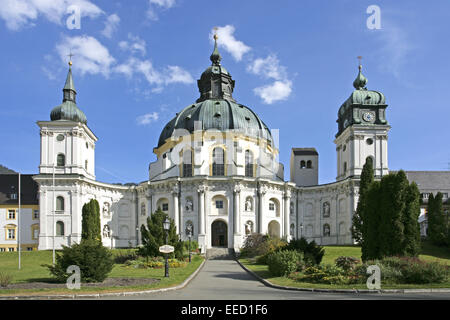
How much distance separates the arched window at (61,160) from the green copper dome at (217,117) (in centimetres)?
1584

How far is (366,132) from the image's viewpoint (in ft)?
212

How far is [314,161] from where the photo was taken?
7550 centimetres

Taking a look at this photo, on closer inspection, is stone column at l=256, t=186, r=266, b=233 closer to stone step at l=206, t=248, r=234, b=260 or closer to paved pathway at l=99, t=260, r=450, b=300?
stone step at l=206, t=248, r=234, b=260

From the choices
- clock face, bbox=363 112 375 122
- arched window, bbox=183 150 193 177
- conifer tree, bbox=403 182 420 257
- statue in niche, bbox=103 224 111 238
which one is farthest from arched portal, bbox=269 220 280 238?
conifer tree, bbox=403 182 420 257

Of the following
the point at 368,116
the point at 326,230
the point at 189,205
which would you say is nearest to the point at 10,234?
the point at 189,205

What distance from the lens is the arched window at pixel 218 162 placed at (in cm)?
6538

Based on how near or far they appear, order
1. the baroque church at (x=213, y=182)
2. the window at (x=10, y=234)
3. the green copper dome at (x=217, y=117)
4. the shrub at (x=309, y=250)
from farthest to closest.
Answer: the green copper dome at (x=217, y=117) → the window at (x=10, y=234) → the baroque church at (x=213, y=182) → the shrub at (x=309, y=250)

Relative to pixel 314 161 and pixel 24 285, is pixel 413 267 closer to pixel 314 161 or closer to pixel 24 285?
pixel 24 285

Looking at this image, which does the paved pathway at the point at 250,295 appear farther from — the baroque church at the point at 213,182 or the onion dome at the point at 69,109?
the onion dome at the point at 69,109

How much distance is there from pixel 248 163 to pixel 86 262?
150ft

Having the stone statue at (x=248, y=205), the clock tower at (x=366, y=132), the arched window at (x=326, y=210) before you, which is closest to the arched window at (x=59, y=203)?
the stone statue at (x=248, y=205)

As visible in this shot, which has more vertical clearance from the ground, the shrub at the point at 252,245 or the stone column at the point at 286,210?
the stone column at the point at 286,210

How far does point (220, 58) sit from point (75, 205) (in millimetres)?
40373

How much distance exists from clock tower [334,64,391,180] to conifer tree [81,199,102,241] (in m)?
36.6
